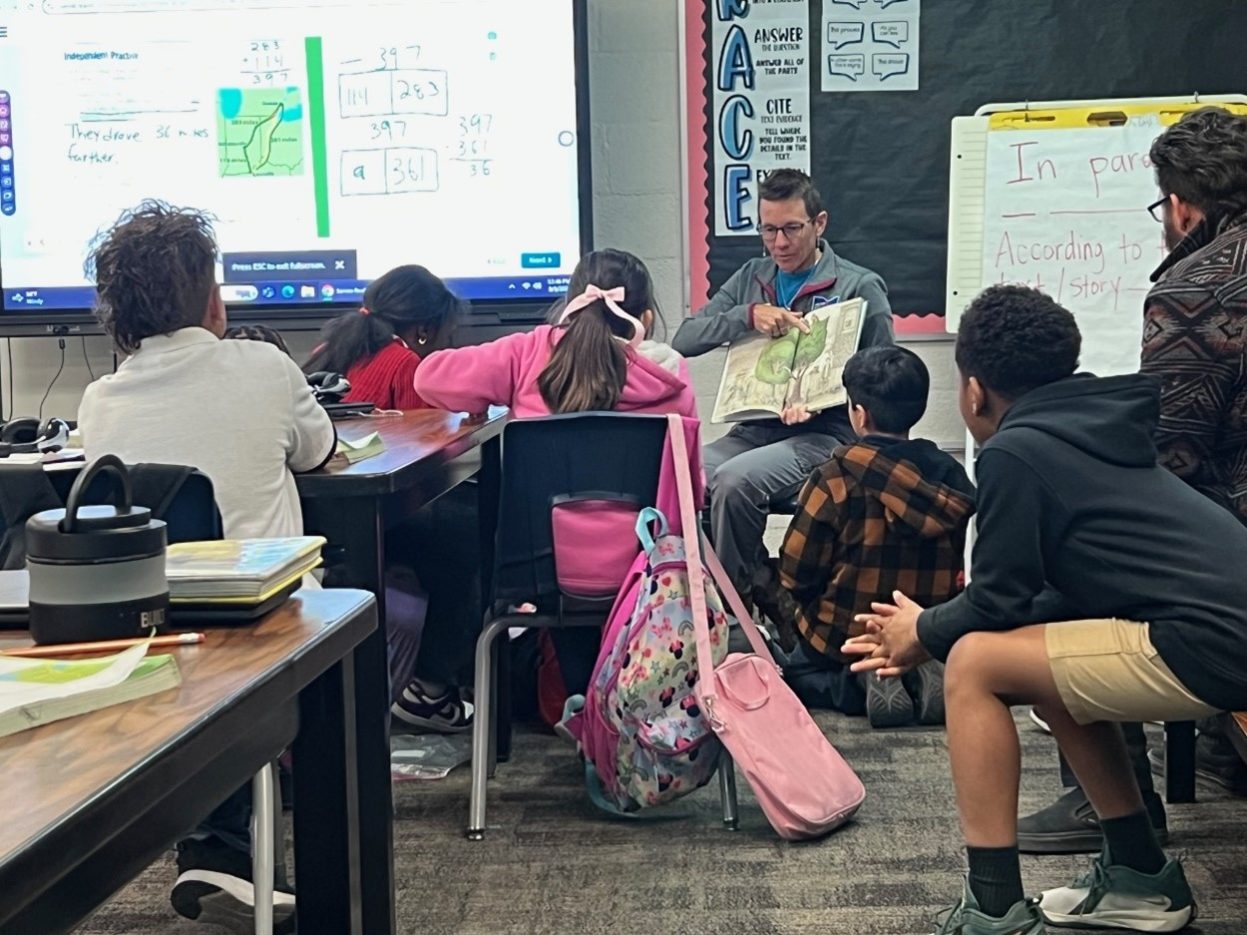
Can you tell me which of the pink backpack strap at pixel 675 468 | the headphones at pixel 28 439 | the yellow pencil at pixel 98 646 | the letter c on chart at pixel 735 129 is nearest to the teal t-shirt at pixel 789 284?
the letter c on chart at pixel 735 129

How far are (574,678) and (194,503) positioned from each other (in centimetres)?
124

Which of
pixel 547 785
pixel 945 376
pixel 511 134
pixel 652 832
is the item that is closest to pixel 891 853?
pixel 652 832

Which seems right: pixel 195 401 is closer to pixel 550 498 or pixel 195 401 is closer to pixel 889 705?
pixel 550 498

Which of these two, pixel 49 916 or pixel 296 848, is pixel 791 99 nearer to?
pixel 296 848

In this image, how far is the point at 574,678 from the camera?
2648mm

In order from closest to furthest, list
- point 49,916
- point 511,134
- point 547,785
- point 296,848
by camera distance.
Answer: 1. point 49,916
2. point 296,848
3. point 547,785
4. point 511,134

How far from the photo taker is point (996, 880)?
1679 millimetres

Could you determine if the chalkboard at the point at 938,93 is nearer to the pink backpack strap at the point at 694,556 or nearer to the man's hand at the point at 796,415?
the man's hand at the point at 796,415

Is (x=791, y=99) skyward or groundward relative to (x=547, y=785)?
skyward

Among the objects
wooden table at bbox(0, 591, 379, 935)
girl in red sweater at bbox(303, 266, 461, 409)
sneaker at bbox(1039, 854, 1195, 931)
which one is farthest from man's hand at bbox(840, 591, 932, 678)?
girl in red sweater at bbox(303, 266, 461, 409)

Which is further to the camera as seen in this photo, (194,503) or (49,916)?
(194,503)

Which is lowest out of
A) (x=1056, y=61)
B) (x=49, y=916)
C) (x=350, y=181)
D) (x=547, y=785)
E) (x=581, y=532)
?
(x=547, y=785)

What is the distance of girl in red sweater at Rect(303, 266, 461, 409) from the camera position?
2.94m

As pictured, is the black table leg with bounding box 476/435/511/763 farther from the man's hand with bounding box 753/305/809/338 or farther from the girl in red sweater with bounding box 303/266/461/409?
the man's hand with bounding box 753/305/809/338
